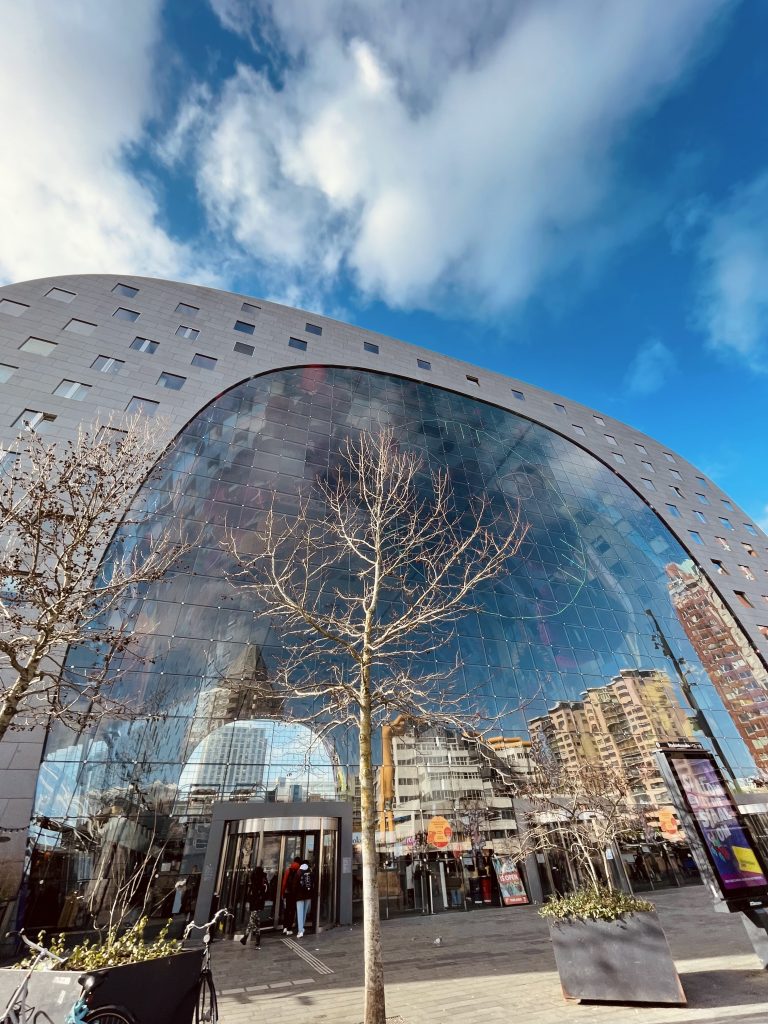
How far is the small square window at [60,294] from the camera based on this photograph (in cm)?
2317

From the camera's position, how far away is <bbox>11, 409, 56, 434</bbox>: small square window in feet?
59.8

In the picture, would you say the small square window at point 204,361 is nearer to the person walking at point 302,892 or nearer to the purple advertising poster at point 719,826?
the person walking at point 302,892

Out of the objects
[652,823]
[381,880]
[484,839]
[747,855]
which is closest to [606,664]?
[652,823]

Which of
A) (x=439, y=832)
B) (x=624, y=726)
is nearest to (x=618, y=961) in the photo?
(x=439, y=832)

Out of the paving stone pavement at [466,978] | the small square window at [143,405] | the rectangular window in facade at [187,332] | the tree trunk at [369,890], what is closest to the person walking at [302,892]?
the paving stone pavement at [466,978]

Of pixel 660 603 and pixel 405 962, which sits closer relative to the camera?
pixel 405 962

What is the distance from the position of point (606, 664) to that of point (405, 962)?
18.1 m

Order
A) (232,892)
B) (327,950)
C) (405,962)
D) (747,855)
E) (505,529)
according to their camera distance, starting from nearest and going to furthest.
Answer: (747,855) < (405,962) < (327,950) < (232,892) < (505,529)

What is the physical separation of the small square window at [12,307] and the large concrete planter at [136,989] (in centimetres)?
2508

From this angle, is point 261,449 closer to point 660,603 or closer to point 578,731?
point 578,731

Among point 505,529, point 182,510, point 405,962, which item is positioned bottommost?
point 405,962

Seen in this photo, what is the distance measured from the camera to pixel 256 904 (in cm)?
1291

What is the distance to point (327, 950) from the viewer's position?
37.6 feet

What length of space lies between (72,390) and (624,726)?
1151 inches
